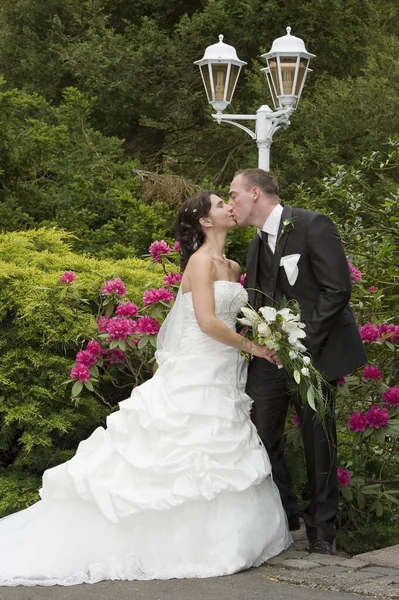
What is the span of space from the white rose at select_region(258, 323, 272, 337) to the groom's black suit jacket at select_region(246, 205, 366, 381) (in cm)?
29

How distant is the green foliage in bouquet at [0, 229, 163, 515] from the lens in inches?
237

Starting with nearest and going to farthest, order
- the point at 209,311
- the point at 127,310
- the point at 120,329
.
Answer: the point at 209,311 < the point at 120,329 < the point at 127,310

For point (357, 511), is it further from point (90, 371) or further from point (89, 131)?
point (89, 131)

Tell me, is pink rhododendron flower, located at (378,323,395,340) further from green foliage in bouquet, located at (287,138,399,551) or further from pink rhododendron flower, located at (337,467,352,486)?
pink rhododendron flower, located at (337,467,352,486)

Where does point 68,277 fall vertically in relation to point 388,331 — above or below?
above

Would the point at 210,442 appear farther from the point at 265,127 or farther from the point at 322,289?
the point at 265,127

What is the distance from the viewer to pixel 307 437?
527cm

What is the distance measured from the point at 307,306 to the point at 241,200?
683mm

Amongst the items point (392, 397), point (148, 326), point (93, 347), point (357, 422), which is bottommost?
point (357, 422)

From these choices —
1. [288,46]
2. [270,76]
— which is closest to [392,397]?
[288,46]

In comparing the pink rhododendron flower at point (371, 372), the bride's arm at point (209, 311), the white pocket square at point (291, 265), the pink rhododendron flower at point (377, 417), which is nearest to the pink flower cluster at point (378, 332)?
the pink rhododendron flower at point (371, 372)

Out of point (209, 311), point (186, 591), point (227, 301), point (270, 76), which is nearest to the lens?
point (186, 591)

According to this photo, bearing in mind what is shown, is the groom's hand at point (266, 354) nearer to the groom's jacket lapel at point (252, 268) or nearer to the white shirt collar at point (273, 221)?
the groom's jacket lapel at point (252, 268)

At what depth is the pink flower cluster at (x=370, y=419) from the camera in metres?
5.60
